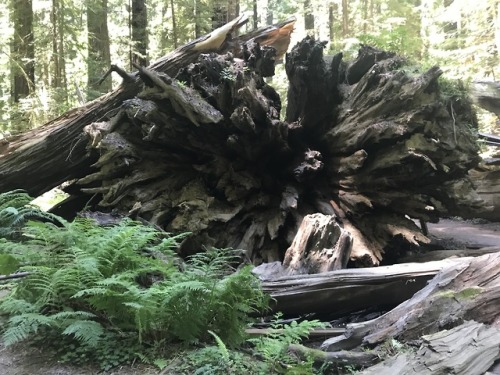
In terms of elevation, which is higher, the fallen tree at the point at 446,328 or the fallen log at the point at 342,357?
the fallen tree at the point at 446,328

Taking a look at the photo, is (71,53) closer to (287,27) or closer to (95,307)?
(287,27)

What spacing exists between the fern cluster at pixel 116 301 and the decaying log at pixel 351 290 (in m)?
0.87

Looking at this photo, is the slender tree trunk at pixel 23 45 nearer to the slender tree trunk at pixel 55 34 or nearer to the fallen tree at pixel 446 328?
the slender tree trunk at pixel 55 34

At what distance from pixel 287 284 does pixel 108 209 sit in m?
Result: 3.50

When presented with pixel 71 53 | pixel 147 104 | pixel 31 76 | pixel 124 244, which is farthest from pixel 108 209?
pixel 71 53

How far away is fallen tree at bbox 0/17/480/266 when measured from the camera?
263 inches

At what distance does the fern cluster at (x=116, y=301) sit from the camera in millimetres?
3211

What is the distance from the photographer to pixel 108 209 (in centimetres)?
687

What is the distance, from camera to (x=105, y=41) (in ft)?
45.9

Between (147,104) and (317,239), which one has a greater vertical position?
(147,104)

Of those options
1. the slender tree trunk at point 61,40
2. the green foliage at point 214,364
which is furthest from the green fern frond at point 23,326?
the slender tree trunk at point 61,40

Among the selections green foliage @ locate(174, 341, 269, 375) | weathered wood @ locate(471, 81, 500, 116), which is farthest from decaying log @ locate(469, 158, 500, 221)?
green foliage @ locate(174, 341, 269, 375)

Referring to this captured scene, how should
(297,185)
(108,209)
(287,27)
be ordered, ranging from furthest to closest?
(287,27) < (297,185) < (108,209)

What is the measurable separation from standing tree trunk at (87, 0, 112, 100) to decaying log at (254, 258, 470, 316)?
9676 millimetres
